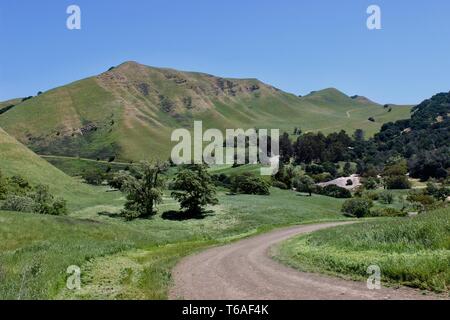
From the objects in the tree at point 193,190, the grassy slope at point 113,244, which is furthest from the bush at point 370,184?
the tree at point 193,190

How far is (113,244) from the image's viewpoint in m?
34.4

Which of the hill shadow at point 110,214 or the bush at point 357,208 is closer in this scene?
the hill shadow at point 110,214

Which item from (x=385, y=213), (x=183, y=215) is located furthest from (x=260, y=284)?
(x=385, y=213)

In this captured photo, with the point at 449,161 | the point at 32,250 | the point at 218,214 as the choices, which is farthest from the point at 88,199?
the point at 449,161

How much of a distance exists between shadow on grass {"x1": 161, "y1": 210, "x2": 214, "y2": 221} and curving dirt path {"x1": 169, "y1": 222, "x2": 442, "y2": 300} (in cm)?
4421

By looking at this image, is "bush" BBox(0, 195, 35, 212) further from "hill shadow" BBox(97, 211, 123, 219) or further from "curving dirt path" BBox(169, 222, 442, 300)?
"curving dirt path" BBox(169, 222, 442, 300)

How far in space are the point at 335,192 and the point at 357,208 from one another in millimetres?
35571

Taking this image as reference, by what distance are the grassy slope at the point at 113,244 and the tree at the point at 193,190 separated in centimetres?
256

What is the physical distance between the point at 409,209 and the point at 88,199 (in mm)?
69968

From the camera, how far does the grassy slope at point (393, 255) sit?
15.7m

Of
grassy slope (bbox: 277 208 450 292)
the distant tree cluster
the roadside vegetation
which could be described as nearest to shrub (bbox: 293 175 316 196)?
the roadside vegetation

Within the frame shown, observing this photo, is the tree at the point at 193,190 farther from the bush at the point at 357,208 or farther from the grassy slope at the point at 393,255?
the grassy slope at the point at 393,255

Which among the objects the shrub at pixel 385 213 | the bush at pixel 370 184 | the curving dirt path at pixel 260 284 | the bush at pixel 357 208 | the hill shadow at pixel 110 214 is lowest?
the shrub at pixel 385 213
